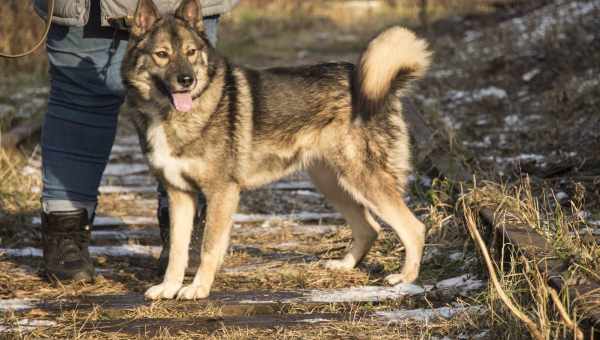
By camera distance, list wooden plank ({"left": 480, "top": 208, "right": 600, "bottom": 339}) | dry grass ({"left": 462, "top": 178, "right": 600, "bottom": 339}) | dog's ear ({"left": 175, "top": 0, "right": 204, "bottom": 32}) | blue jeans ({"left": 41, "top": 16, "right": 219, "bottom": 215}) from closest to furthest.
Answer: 1. wooden plank ({"left": 480, "top": 208, "right": 600, "bottom": 339})
2. dry grass ({"left": 462, "top": 178, "right": 600, "bottom": 339})
3. dog's ear ({"left": 175, "top": 0, "right": 204, "bottom": 32})
4. blue jeans ({"left": 41, "top": 16, "right": 219, "bottom": 215})

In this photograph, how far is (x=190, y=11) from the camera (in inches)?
171

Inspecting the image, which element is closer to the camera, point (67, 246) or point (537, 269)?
point (537, 269)

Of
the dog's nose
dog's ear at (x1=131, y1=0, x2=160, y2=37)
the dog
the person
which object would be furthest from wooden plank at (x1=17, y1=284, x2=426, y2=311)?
dog's ear at (x1=131, y1=0, x2=160, y2=37)

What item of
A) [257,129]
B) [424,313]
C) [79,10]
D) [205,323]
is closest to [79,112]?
[79,10]

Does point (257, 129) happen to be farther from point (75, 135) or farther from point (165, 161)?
point (75, 135)

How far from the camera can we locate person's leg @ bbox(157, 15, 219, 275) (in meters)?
4.64

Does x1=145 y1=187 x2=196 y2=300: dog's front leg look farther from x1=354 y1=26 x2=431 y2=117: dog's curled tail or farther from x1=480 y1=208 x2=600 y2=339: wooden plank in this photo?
x1=480 y1=208 x2=600 y2=339: wooden plank

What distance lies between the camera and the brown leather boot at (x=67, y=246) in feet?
14.6

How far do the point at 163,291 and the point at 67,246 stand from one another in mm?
633

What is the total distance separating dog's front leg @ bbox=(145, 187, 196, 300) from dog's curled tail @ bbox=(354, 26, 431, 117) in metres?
0.94

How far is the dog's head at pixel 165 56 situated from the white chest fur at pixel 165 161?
15 cm

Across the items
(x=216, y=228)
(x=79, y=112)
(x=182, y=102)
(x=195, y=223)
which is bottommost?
(x=195, y=223)

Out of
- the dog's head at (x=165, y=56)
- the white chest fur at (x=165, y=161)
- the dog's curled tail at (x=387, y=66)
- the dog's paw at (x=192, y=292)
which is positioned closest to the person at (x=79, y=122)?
the dog's head at (x=165, y=56)

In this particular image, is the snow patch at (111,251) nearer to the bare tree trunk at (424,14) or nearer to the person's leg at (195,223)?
the person's leg at (195,223)
